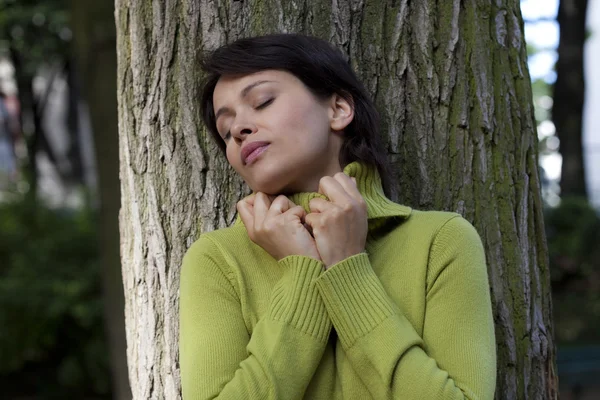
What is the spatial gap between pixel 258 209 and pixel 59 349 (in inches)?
251

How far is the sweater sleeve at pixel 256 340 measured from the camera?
6.95 feet

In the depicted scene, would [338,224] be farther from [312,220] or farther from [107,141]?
[107,141]

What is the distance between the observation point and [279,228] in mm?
2254

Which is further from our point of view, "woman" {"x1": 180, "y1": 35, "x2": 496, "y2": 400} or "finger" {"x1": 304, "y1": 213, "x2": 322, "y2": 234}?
"finger" {"x1": 304, "y1": 213, "x2": 322, "y2": 234}

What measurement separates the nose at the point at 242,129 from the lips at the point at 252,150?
40 mm

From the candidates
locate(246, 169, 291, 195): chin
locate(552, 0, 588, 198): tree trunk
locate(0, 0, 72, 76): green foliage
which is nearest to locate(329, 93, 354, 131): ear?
locate(246, 169, 291, 195): chin

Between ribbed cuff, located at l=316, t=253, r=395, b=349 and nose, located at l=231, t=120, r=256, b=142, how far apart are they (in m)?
0.47

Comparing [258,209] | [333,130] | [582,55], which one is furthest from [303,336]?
[582,55]

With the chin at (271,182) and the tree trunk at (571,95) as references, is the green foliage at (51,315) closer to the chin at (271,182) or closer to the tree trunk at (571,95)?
the chin at (271,182)

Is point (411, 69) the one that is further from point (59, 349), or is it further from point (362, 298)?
point (59, 349)

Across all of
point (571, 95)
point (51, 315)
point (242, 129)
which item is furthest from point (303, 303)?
point (571, 95)

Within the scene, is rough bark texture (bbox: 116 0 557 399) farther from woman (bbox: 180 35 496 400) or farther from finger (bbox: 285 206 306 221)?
finger (bbox: 285 206 306 221)

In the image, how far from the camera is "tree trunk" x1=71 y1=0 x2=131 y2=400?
598 cm

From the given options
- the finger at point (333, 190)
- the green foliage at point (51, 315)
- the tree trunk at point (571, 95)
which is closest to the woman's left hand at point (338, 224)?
the finger at point (333, 190)
